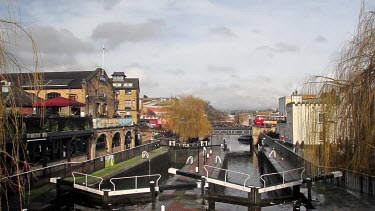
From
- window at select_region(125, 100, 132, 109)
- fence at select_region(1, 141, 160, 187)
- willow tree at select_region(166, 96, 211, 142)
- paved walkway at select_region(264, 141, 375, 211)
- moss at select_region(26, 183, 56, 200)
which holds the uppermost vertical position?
window at select_region(125, 100, 132, 109)

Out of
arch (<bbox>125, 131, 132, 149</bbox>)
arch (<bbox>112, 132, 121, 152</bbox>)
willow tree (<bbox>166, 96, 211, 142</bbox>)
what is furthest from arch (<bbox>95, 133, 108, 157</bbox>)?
willow tree (<bbox>166, 96, 211, 142</bbox>)

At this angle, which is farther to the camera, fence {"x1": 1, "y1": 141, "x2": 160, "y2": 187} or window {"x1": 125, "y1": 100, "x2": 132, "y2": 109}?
window {"x1": 125, "y1": 100, "x2": 132, "y2": 109}

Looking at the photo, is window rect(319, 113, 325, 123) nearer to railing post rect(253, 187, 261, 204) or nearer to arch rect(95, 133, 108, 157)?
railing post rect(253, 187, 261, 204)

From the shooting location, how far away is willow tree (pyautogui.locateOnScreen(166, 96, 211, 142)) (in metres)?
61.1

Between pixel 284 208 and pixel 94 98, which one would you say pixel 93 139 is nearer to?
pixel 94 98

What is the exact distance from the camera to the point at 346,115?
11016 mm

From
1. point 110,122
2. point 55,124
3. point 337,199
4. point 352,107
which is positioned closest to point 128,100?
point 110,122

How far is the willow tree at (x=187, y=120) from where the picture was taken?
61.1 m

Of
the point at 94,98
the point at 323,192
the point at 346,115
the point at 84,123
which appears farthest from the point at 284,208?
the point at 94,98

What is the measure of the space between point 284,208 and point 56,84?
100 ft

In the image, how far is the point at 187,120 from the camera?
6116 cm

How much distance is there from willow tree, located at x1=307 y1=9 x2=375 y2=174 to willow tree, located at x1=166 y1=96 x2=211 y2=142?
159 feet

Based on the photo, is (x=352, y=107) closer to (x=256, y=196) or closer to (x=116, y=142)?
(x=256, y=196)

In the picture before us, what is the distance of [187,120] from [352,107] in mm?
50745
